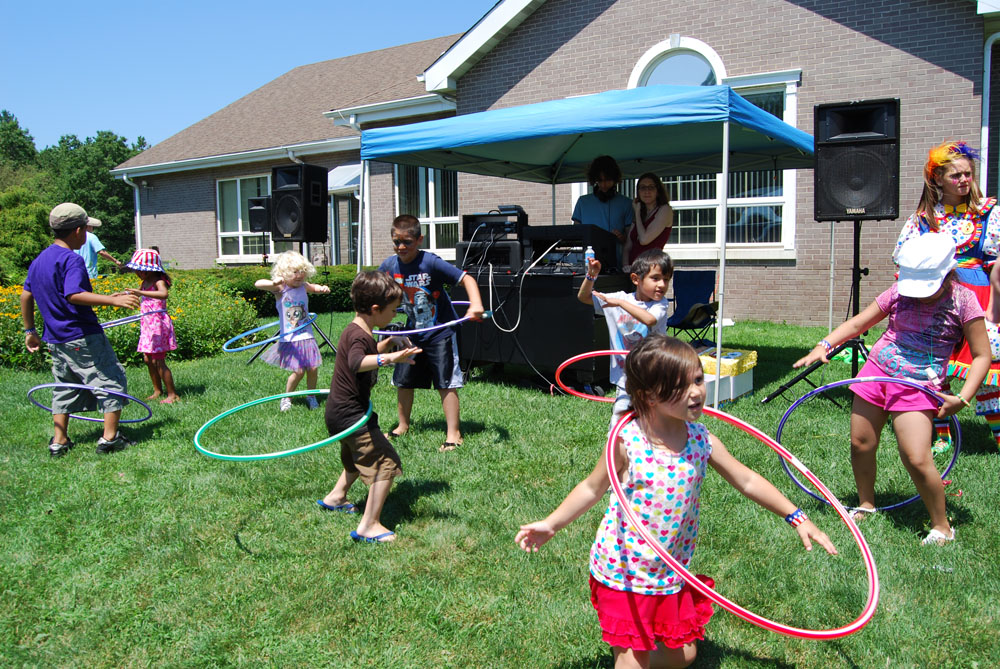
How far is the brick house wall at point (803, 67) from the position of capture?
1009 centimetres

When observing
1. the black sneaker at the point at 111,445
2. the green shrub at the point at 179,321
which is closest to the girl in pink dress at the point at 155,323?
the black sneaker at the point at 111,445

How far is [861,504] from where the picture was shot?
394 centimetres

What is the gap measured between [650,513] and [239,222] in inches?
755

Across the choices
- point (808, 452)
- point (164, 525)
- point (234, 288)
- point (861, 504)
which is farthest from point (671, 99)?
point (234, 288)

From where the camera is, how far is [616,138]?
8.98 meters

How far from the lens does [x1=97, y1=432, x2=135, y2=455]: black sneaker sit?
532cm

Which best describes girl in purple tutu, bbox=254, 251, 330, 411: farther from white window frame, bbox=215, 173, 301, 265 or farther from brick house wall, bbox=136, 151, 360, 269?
brick house wall, bbox=136, 151, 360, 269

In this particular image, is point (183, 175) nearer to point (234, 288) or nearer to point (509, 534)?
point (234, 288)

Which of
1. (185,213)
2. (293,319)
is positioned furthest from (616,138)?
(185,213)

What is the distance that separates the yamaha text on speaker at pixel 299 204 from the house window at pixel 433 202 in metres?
5.66

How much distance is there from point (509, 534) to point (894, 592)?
5.74 ft

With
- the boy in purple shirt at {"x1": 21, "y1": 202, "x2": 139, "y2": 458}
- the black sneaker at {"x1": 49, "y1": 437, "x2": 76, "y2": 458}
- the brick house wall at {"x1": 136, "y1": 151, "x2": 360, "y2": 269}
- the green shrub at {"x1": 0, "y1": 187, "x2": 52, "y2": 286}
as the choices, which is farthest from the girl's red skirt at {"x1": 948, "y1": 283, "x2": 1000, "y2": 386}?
the green shrub at {"x1": 0, "y1": 187, "x2": 52, "y2": 286}

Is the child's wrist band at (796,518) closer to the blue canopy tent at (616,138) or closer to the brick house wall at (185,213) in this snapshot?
the blue canopy tent at (616,138)

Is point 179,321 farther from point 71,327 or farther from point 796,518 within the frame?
point 796,518
